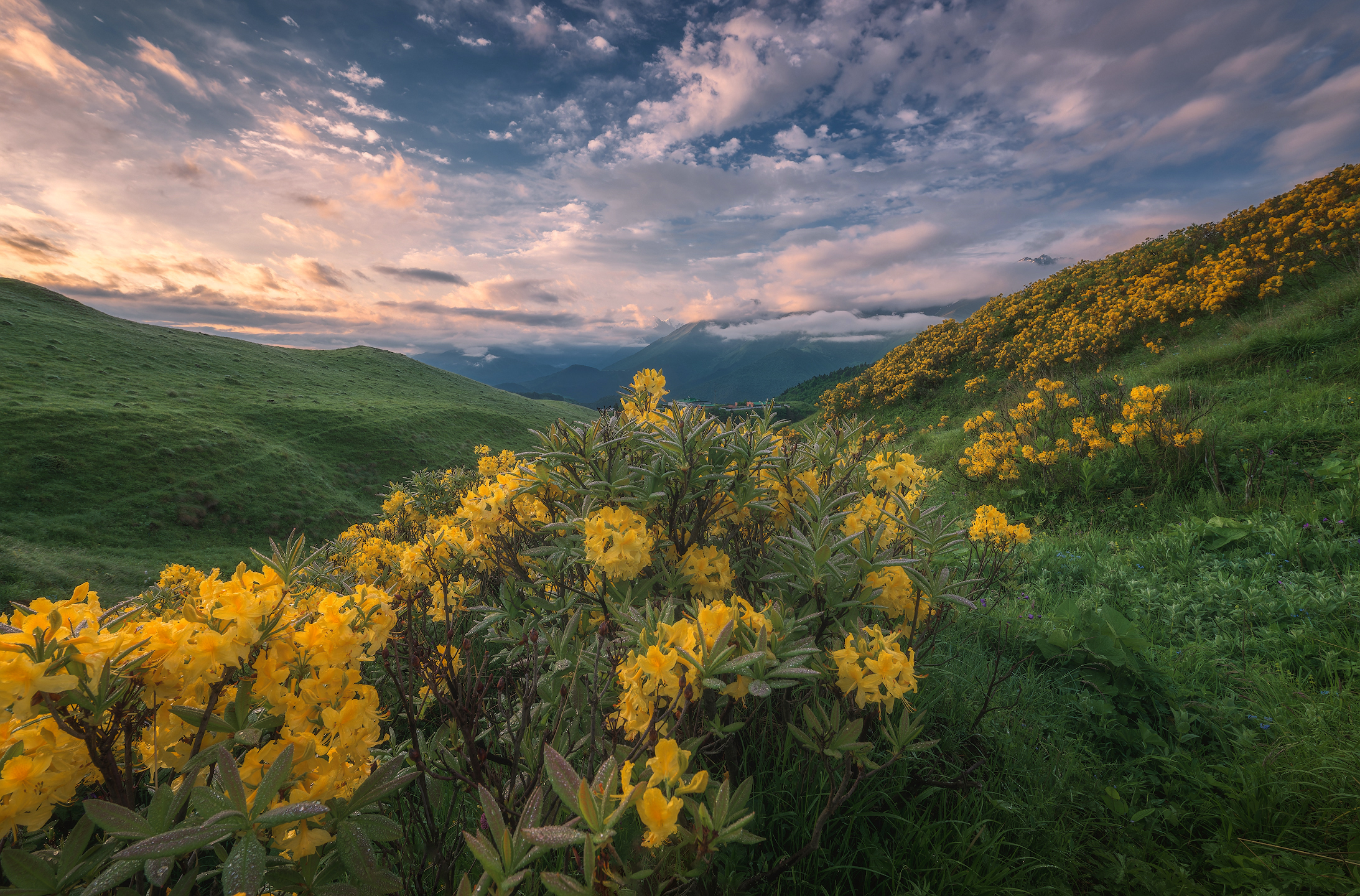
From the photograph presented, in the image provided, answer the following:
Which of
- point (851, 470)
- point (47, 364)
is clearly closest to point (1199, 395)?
point (851, 470)

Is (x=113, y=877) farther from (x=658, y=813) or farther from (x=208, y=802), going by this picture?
(x=658, y=813)

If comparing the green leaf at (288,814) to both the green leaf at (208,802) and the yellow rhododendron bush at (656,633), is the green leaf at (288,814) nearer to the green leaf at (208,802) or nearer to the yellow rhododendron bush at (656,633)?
the green leaf at (208,802)

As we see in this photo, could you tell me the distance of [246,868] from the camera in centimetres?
108

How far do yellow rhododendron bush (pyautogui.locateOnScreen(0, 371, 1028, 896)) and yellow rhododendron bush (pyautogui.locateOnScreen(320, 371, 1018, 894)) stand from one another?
0.02m

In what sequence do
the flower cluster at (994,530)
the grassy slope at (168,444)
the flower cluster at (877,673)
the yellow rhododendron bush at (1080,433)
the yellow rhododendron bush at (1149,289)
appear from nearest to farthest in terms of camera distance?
the flower cluster at (877,673), the flower cluster at (994,530), the yellow rhododendron bush at (1080,433), the yellow rhododendron bush at (1149,289), the grassy slope at (168,444)

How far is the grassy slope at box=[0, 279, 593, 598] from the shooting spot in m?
23.2

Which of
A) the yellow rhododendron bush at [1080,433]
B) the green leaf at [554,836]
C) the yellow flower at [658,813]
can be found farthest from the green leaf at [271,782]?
the yellow rhododendron bush at [1080,433]

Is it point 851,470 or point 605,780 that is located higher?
point 851,470

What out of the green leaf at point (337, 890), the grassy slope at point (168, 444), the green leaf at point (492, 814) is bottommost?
the grassy slope at point (168, 444)

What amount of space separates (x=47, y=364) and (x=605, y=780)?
61.9 m

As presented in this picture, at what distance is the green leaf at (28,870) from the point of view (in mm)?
1071

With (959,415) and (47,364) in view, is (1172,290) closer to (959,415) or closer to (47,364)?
(959,415)

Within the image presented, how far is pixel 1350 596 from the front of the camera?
3529mm

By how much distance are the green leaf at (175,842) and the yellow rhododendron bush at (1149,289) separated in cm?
1622
